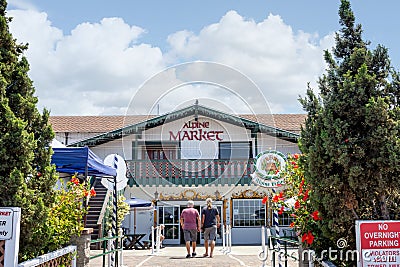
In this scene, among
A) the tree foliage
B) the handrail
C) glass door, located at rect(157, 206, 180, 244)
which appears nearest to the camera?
the tree foliage

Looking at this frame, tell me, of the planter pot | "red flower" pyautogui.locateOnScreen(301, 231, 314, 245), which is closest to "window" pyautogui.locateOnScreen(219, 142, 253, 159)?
the planter pot

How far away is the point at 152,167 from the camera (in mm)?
21844

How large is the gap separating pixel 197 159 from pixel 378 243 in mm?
17768

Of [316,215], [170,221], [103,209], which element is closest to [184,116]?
[170,221]

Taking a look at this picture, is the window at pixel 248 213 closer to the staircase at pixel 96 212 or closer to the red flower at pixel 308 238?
the staircase at pixel 96 212

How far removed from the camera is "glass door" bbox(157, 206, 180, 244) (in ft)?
70.7

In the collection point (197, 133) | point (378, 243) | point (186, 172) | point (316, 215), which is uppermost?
point (197, 133)

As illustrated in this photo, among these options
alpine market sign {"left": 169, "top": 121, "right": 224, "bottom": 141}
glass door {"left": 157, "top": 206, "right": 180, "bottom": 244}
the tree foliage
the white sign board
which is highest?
alpine market sign {"left": 169, "top": 121, "right": 224, "bottom": 141}

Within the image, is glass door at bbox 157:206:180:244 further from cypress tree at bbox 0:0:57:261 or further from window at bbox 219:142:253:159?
cypress tree at bbox 0:0:57:261

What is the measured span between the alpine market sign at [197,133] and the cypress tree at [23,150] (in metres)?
16.9

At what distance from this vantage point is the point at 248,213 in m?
22.0

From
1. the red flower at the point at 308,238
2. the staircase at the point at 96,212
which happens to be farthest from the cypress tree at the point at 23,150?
the staircase at the point at 96,212

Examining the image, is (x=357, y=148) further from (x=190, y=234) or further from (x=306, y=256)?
(x=190, y=234)

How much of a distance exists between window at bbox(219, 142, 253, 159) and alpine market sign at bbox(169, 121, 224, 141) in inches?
20.8
